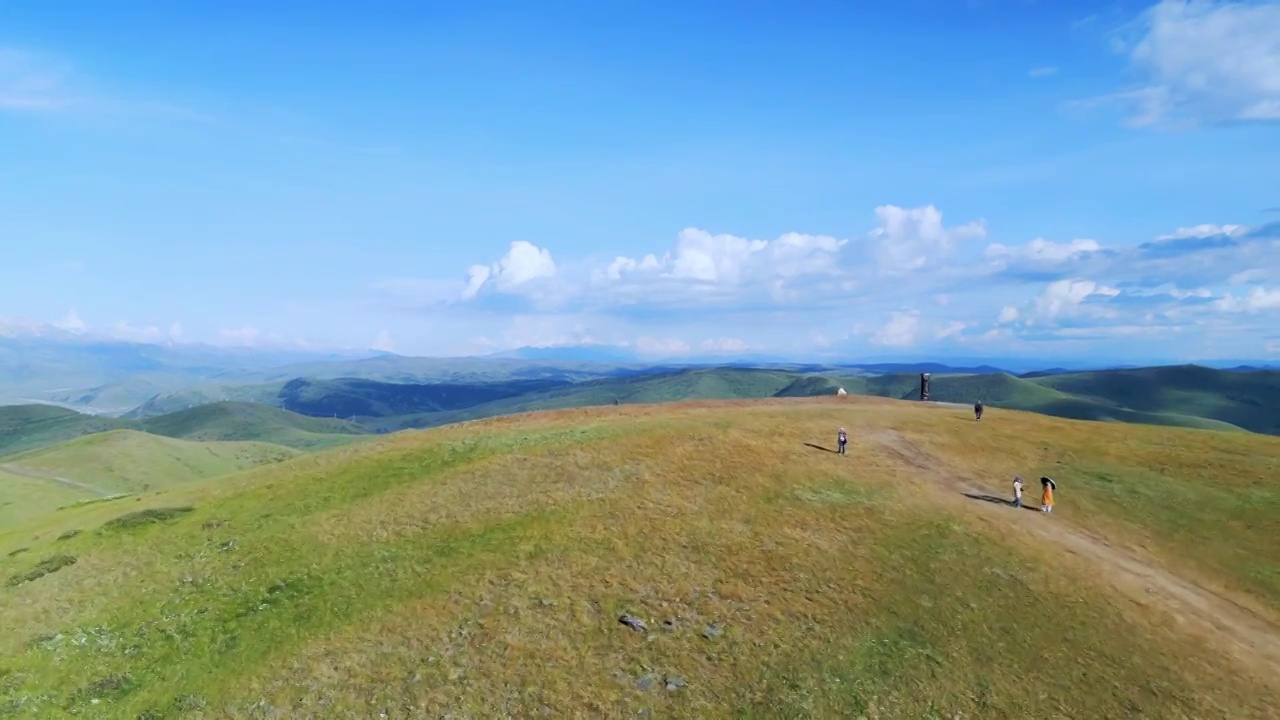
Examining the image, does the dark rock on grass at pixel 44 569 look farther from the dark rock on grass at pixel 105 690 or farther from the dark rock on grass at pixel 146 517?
the dark rock on grass at pixel 105 690

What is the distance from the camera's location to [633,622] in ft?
113

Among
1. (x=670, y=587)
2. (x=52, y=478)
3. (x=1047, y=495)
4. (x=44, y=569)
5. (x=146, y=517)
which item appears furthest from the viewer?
(x=52, y=478)

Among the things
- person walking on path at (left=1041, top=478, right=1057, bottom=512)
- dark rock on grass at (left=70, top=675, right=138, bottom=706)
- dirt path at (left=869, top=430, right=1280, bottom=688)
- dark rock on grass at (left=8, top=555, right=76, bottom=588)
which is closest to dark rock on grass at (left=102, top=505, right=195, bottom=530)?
dark rock on grass at (left=8, top=555, right=76, bottom=588)

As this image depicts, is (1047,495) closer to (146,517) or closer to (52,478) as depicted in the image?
(146,517)

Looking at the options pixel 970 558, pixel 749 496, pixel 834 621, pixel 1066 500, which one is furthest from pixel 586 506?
pixel 1066 500

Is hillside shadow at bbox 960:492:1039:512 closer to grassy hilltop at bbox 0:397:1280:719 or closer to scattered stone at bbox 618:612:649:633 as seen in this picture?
grassy hilltop at bbox 0:397:1280:719

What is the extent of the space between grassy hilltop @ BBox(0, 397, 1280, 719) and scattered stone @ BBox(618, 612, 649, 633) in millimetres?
278

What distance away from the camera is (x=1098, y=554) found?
141 feet

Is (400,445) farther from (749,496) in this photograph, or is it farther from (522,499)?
(749,496)

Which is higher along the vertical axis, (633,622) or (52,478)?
(633,622)

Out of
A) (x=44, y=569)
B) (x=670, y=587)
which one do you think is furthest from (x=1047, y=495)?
(x=44, y=569)

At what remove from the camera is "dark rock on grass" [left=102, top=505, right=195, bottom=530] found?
51.0 m

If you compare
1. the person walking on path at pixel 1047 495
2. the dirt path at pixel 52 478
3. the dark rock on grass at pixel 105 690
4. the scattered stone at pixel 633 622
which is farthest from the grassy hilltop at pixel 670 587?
the dirt path at pixel 52 478

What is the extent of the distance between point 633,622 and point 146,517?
1563 inches
